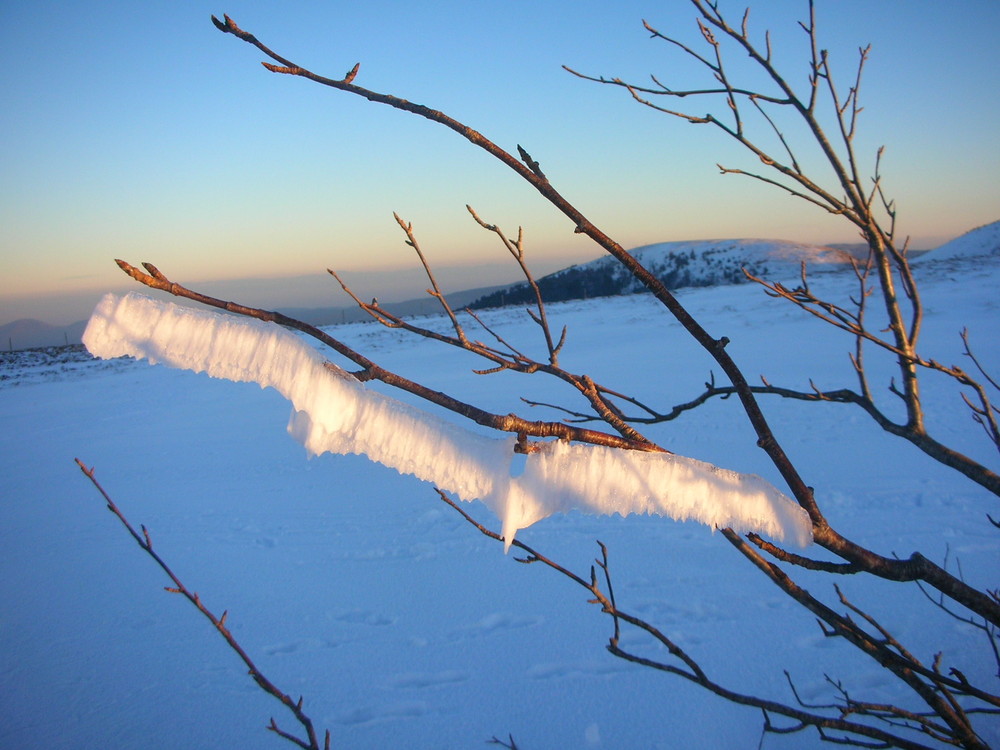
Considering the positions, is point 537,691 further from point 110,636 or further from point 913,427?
Answer: point 110,636

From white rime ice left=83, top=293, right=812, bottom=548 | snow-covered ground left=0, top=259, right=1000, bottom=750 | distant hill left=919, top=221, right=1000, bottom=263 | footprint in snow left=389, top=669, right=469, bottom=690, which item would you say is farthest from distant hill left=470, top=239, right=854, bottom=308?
white rime ice left=83, top=293, right=812, bottom=548

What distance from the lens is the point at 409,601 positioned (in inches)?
149

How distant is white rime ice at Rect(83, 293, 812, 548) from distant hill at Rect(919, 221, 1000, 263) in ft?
115

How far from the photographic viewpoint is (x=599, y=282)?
3475cm

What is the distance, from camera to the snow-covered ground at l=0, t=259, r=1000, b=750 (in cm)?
282

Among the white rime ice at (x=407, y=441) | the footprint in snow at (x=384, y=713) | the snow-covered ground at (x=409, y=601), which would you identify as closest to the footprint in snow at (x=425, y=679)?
the snow-covered ground at (x=409, y=601)

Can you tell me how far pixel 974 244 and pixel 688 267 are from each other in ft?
47.5

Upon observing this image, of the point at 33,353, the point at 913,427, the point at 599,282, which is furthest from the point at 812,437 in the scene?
the point at 599,282

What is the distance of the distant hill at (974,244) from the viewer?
29.4 m

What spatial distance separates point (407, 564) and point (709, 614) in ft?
6.94

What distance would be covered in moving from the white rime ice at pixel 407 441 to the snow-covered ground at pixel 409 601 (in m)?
2.36

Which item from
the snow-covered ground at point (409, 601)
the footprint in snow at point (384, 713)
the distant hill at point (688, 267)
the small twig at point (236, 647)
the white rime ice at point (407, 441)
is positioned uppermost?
the distant hill at point (688, 267)

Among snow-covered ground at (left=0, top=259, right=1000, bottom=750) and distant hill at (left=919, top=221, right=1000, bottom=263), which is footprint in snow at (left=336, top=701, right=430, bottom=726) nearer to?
snow-covered ground at (left=0, top=259, right=1000, bottom=750)

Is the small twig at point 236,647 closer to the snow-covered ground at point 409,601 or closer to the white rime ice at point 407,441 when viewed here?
the white rime ice at point 407,441
